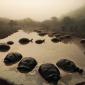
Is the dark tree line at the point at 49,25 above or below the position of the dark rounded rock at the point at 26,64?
above

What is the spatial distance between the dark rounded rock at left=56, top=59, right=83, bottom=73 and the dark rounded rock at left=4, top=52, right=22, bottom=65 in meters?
0.22

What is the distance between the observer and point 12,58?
4.45 ft

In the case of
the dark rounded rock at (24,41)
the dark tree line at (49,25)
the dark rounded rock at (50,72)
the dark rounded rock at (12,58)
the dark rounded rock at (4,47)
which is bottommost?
the dark rounded rock at (50,72)

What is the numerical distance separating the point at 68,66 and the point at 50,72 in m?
0.10

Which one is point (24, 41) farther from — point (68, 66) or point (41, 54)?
point (68, 66)

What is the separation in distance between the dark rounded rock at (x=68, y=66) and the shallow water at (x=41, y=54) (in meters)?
0.02

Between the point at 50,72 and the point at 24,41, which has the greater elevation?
the point at 24,41

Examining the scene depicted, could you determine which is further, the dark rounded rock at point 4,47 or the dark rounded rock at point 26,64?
the dark rounded rock at point 4,47

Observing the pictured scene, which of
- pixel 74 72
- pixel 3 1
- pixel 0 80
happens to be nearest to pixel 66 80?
pixel 74 72

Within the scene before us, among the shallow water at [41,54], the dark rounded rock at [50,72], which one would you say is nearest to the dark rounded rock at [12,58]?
the shallow water at [41,54]

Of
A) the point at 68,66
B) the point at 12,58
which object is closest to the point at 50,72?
the point at 68,66

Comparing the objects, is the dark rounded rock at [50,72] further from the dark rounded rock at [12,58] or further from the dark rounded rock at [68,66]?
the dark rounded rock at [12,58]

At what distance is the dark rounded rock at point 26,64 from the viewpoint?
1.30m

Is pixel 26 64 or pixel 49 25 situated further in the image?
pixel 49 25
